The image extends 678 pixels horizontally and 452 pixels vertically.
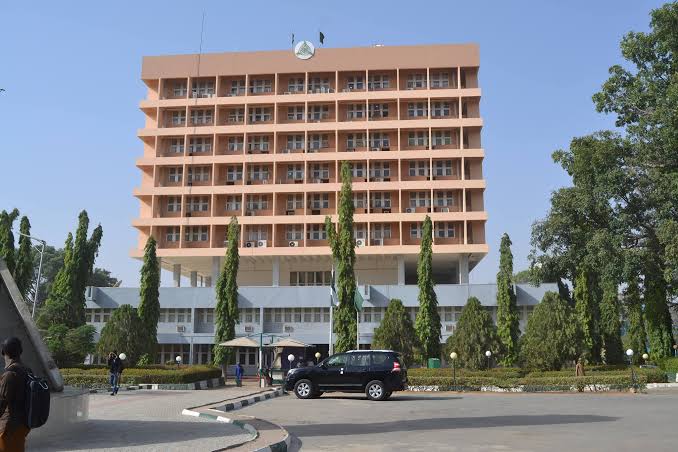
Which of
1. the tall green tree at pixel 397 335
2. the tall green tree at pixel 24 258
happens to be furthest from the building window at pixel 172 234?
the tall green tree at pixel 397 335

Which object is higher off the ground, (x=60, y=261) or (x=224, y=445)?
(x=60, y=261)

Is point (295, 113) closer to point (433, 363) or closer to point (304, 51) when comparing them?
point (304, 51)

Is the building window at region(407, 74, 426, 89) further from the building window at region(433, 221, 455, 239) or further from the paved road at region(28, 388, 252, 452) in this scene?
the paved road at region(28, 388, 252, 452)

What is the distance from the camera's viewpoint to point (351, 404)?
63.4 ft

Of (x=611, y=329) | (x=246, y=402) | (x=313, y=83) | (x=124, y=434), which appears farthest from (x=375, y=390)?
(x=313, y=83)

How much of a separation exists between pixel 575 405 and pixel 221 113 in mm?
45292

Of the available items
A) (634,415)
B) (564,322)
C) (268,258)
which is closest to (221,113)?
(268,258)

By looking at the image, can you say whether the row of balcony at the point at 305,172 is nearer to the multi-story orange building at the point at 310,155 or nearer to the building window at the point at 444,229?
the multi-story orange building at the point at 310,155

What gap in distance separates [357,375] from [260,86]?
41.0 metres

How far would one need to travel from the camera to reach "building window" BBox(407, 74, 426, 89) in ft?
185

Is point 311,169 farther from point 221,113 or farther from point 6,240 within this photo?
point 6,240

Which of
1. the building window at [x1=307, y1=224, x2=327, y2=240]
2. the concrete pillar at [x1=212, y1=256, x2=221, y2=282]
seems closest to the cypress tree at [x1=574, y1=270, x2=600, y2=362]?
the building window at [x1=307, y1=224, x2=327, y2=240]

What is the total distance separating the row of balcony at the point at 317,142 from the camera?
54875mm

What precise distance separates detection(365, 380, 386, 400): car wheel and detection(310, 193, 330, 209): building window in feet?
111
